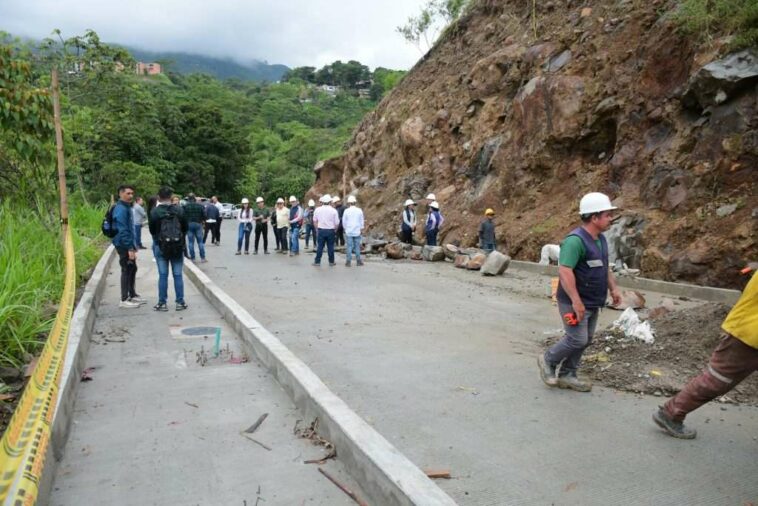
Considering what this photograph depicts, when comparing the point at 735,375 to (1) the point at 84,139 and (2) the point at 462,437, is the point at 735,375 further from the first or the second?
(1) the point at 84,139

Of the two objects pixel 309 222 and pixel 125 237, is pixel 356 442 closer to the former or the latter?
pixel 125 237

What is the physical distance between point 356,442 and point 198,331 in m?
4.65

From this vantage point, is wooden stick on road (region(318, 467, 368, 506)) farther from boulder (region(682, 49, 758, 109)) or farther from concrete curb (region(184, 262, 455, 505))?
boulder (region(682, 49, 758, 109))

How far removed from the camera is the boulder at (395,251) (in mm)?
18250

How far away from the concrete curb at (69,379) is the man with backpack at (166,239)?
102cm

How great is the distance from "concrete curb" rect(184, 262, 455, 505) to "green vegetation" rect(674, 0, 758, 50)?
11.9m

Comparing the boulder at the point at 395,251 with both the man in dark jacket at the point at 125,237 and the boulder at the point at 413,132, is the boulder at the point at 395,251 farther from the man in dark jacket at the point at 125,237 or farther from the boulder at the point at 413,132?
the man in dark jacket at the point at 125,237

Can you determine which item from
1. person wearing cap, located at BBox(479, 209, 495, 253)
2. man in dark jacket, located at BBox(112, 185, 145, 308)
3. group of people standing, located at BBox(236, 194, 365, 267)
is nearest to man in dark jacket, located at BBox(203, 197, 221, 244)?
group of people standing, located at BBox(236, 194, 365, 267)

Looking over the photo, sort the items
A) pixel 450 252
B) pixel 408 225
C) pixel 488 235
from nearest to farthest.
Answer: pixel 488 235, pixel 450 252, pixel 408 225

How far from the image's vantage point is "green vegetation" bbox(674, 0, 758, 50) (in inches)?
488

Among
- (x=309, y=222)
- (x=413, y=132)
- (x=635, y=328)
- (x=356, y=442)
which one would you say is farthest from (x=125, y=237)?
(x=413, y=132)

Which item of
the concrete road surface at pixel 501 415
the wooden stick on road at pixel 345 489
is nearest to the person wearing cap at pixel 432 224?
the concrete road surface at pixel 501 415

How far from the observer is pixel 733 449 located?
4199 mm

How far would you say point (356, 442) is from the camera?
154 inches
